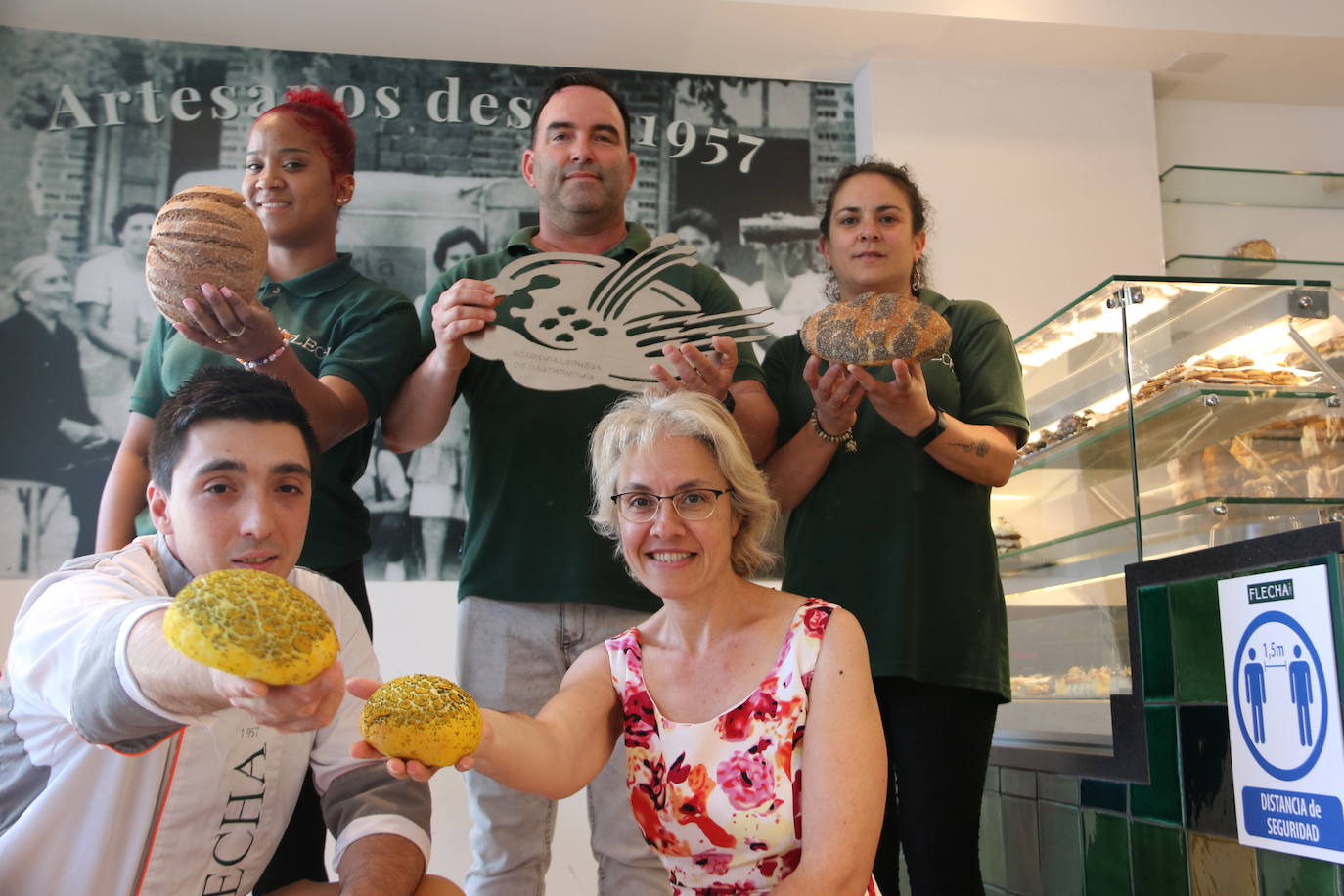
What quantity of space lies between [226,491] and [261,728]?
35 cm

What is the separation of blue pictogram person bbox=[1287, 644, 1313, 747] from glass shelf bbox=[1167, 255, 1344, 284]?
2855 millimetres

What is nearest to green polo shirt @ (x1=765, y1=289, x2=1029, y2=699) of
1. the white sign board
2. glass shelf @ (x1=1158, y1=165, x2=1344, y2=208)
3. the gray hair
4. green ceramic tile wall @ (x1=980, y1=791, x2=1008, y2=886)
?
the gray hair

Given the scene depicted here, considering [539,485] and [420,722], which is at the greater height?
[539,485]

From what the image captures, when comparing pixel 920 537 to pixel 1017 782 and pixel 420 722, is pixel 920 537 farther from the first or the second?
pixel 420 722

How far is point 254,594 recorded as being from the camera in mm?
1022

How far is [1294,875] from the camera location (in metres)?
1.82

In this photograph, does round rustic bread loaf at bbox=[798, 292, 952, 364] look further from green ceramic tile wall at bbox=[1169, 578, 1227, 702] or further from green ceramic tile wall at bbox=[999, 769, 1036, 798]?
green ceramic tile wall at bbox=[999, 769, 1036, 798]

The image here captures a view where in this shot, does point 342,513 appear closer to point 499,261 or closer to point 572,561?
point 572,561

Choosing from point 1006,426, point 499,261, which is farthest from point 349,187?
point 1006,426

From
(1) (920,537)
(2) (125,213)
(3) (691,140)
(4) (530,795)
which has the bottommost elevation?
(4) (530,795)

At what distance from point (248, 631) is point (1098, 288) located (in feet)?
6.97

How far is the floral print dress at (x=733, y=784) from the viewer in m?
1.65

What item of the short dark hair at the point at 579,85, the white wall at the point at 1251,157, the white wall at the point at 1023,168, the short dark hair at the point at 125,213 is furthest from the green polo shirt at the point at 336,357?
the white wall at the point at 1251,157

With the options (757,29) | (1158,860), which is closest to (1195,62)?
(757,29)
